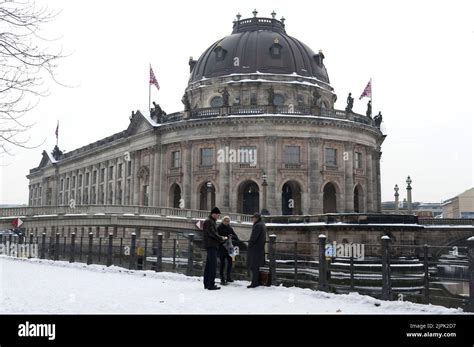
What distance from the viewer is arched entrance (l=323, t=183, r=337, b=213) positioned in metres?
54.2

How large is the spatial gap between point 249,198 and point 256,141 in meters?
5.81

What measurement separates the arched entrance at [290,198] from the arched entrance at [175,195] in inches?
438

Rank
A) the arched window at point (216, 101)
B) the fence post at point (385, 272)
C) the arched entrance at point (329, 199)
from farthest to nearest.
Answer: the arched window at point (216, 101) → the arched entrance at point (329, 199) → the fence post at point (385, 272)

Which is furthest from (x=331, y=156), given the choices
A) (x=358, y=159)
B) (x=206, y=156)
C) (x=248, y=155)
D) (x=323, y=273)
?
(x=323, y=273)

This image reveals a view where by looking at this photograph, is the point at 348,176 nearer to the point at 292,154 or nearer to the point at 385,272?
the point at 292,154

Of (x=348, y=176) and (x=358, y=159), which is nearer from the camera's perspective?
(x=348, y=176)

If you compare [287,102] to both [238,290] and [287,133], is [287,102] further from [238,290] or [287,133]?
[238,290]

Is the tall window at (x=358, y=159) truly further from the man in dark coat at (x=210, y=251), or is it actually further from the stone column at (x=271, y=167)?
the man in dark coat at (x=210, y=251)

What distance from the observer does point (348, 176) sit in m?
52.1

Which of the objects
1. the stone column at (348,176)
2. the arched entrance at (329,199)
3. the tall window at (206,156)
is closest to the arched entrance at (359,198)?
the arched entrance at (329,199)

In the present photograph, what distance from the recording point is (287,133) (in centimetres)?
5044

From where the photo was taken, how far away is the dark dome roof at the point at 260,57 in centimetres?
5722

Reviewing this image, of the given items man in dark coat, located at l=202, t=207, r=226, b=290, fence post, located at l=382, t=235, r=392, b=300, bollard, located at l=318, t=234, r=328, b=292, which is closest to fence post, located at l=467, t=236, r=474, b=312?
fence post, located at l=382, t=235, r=392, b=300
